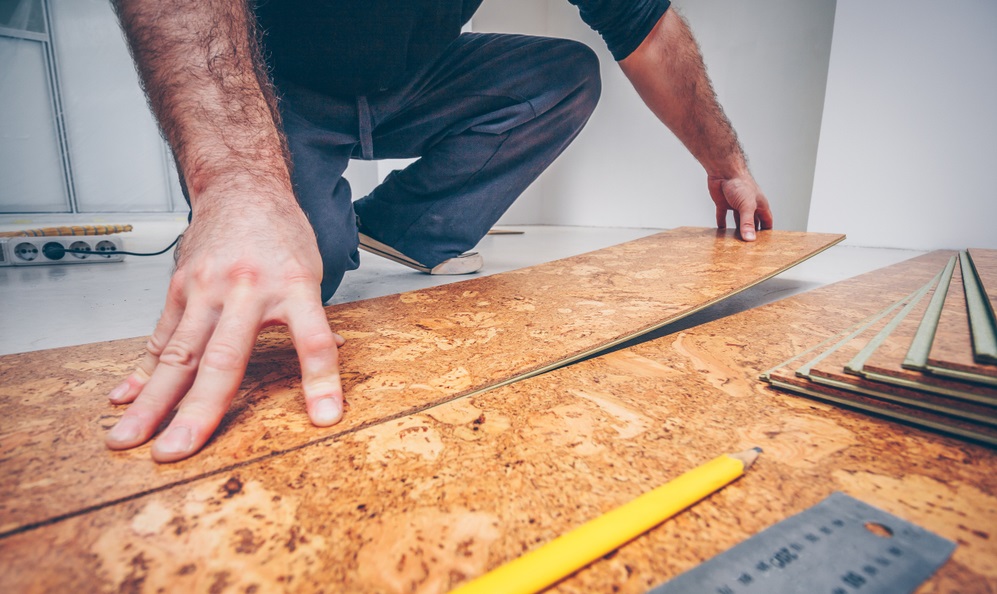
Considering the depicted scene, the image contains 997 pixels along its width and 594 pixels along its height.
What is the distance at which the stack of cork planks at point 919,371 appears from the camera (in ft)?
1.76

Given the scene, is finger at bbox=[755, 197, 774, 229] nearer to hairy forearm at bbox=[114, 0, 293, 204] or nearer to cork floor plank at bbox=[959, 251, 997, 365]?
cork floor plank at bbox=[959, 251, 997, 365]

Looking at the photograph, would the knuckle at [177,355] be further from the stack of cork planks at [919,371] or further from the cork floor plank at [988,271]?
the cork floor plank at [988,271]

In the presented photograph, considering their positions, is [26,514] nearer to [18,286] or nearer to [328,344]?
[328,344]

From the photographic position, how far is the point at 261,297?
574 millimetres

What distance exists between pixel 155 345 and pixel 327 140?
0.97 meters

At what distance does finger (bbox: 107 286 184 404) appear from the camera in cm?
60

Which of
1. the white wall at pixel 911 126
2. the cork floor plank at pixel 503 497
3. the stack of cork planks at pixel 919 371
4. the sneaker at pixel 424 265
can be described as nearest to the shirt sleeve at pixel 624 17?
the sneaker at pixel 424 265

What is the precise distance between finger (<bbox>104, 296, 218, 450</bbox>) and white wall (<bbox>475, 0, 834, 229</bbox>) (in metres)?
3.33

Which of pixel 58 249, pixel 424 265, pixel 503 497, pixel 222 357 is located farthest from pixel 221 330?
pixel 58 249

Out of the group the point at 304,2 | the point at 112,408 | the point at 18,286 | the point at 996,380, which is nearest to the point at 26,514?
the point at 112,408

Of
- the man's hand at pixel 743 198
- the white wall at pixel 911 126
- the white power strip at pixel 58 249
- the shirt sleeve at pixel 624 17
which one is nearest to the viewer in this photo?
the shirt sleeve at pixel 624 17

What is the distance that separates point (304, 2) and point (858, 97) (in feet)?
9.09

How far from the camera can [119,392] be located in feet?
2.16

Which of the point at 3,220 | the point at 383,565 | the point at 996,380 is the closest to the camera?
the point at 383,565
